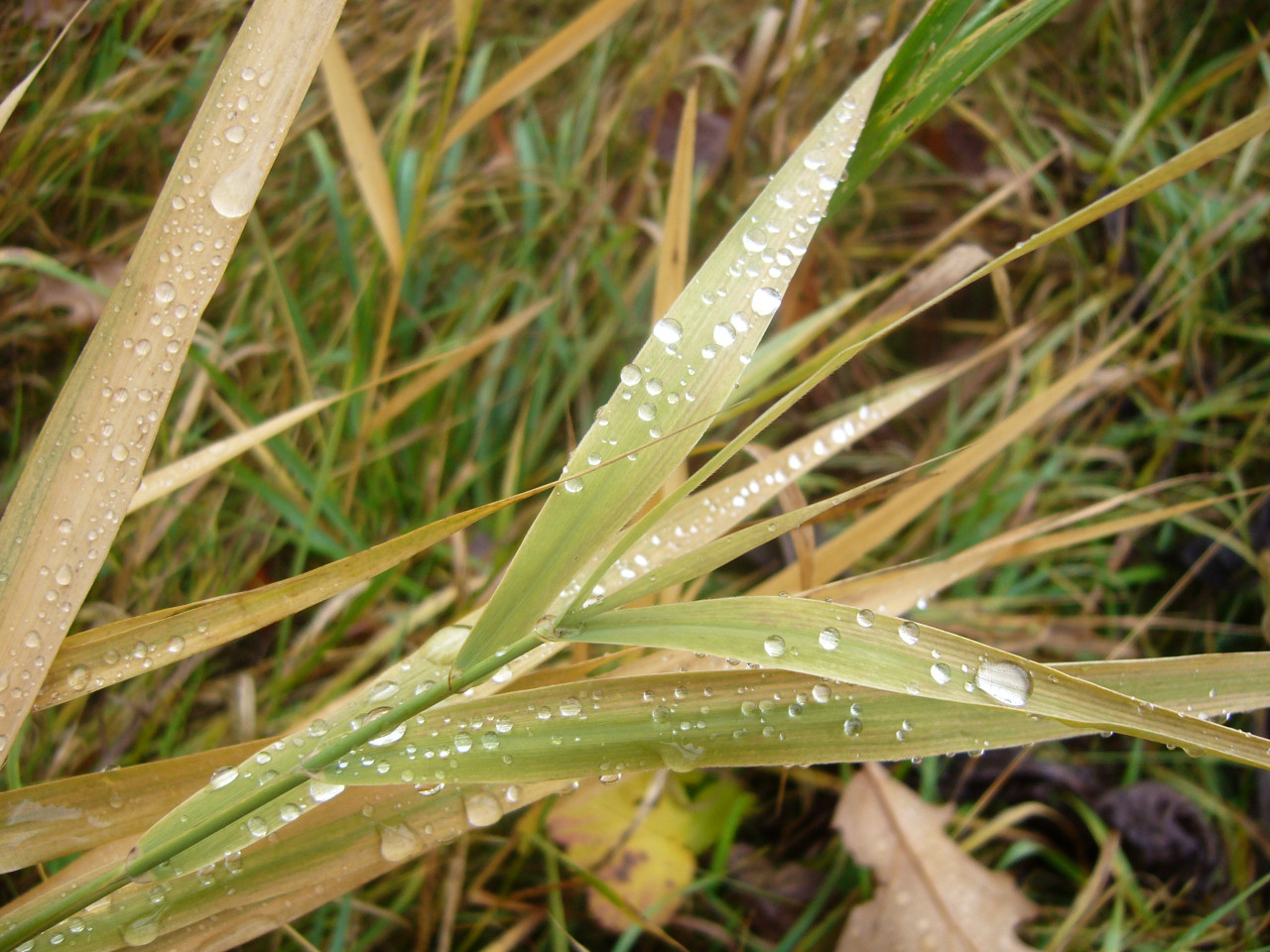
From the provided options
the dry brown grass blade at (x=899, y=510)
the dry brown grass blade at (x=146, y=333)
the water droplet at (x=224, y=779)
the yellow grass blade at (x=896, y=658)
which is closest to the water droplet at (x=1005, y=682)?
the yellow grass blade at (x=896, y=658)

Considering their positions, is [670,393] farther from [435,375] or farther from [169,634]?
[435,375]

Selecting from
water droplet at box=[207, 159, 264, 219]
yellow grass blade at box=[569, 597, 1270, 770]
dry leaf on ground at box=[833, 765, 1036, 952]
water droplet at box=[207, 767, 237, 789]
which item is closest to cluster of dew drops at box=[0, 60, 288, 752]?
water droplet at box=[207, 159, 264, 219]

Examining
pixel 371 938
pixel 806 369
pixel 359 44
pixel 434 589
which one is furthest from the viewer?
pixel 359 44

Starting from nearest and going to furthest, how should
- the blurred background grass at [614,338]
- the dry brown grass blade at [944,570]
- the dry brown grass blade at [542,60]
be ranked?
the dry brown grass blade at [944,570] → the dry brown grass blade at [542,60] → the blurred background grass at [614,338]

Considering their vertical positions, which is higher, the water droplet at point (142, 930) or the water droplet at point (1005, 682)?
the water droplet at point (142, 930)

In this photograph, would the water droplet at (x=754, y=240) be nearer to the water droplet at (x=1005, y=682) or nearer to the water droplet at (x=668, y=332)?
the water droplet at (x=668, y=332)

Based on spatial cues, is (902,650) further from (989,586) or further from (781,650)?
(989,586)

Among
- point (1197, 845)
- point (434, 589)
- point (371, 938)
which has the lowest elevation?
point (1197, 845)

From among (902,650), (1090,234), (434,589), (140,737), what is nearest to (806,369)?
(902,650)
